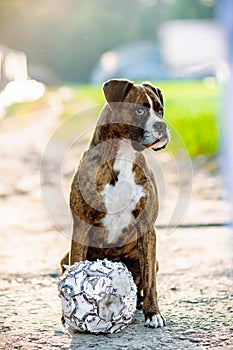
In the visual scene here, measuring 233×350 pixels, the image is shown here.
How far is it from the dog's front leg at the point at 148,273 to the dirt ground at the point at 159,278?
Result: 0.07 meters

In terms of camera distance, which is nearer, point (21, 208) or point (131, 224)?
point (131, 224)

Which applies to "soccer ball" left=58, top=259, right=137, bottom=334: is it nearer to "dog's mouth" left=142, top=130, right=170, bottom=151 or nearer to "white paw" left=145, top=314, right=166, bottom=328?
"white paw" left=145, top=314, right=166, bottom=328

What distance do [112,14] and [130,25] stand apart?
2.87ft

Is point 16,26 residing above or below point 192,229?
above

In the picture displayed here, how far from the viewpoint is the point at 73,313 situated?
9.12 feet

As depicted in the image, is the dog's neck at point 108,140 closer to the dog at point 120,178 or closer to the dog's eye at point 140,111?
the dog at point 120,178

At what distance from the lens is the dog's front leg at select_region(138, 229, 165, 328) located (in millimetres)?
2980

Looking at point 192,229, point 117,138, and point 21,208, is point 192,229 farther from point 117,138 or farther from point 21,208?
point 117,138

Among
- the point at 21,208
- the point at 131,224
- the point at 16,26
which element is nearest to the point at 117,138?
the point at 131,224

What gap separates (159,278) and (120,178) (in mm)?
1012

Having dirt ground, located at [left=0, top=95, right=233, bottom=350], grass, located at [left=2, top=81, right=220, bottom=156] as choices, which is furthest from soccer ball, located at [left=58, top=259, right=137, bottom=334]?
grass, located at [left=2, top=81, right=220, bottom=156]

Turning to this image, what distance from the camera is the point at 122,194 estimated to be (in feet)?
9.53

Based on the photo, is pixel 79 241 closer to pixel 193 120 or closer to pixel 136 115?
pixel 136 115

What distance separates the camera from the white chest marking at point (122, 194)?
290 centimetres
